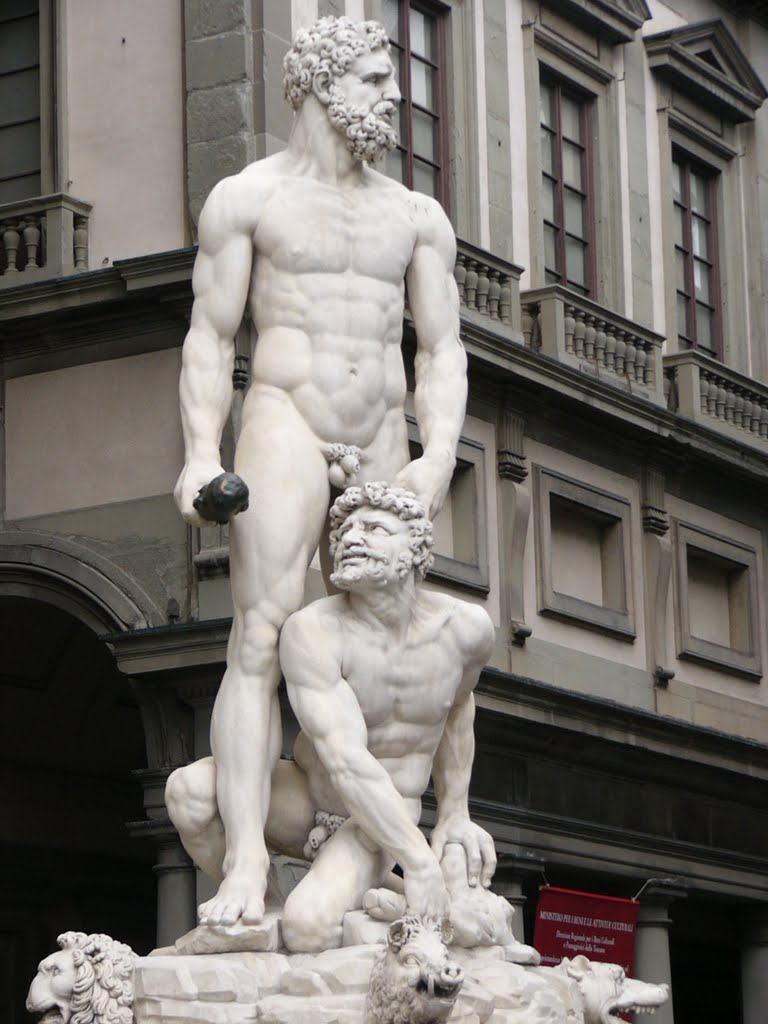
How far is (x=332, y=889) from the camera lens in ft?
31.0

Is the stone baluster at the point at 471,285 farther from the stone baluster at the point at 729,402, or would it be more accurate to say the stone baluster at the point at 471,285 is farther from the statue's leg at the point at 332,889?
the statue's leg at the point at 332,889

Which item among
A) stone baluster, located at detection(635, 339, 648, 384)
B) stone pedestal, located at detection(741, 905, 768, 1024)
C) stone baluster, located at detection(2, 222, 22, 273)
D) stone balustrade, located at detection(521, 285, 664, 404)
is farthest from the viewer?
stone pedestal, located at detection(741, 905, 768, 1024)

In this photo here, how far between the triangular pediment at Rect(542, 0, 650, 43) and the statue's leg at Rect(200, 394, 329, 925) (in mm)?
15741

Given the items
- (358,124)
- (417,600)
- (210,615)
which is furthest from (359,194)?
(210,615)

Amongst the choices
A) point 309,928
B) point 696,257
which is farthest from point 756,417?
point 309,928

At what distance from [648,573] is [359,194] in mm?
14958

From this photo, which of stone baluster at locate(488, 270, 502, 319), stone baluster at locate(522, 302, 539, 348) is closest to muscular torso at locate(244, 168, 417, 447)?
stone baluster at locate(488, 270, 502, 319)

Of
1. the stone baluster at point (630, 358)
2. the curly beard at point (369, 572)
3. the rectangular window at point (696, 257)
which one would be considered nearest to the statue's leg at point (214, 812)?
the curly beard at point (369, 572)

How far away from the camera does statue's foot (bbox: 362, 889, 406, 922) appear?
9.41 m

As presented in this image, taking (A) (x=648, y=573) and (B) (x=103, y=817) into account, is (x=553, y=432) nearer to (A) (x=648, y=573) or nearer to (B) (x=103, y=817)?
(A) (x=648, y=573)

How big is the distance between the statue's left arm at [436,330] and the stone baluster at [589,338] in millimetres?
13866

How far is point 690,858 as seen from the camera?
82.4ft

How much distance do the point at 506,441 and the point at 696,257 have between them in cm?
477

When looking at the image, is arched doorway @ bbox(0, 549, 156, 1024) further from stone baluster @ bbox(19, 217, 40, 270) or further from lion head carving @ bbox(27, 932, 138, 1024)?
lion head carving @ bbox(27, 932, 138, 1024)
